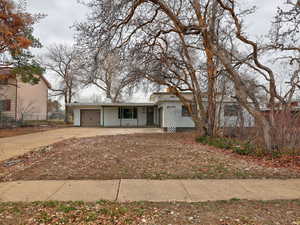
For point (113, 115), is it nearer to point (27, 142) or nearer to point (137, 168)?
point (27, 142)

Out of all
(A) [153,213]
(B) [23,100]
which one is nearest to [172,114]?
(A) [153,213]

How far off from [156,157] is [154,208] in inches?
133

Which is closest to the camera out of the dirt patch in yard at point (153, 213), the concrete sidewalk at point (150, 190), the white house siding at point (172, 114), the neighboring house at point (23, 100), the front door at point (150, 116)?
the dirt patch in yard at point (153, 213)

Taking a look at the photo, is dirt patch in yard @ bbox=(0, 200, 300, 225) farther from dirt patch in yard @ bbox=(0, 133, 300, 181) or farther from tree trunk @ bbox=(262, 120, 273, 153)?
tree trunk @ bbox=(262, 120, 273, 153)

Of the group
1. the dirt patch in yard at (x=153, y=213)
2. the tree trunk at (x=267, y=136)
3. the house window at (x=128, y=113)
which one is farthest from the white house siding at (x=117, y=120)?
the dirt patch in yard at (x=153, y=213)

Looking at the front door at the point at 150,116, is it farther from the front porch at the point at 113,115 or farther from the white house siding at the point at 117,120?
the white house siding at the point at 117,120

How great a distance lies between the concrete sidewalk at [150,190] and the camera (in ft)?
11.4

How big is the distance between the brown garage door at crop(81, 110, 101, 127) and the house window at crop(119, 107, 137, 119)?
9.53 ft

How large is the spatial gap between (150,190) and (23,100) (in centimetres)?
2754

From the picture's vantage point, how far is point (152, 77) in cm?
1102

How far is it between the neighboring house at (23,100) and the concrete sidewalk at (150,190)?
20.6 m

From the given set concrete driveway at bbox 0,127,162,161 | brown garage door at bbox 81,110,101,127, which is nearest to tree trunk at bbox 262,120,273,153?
concrete driveway at bbox 0,127,162,161

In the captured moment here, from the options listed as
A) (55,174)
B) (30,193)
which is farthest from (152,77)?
(30,193)

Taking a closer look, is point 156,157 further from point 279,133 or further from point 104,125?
point 104,125
